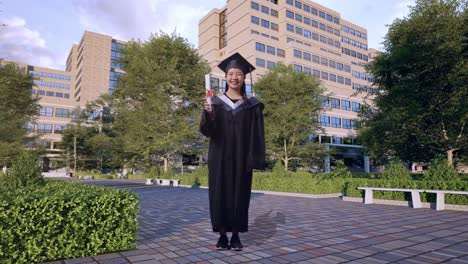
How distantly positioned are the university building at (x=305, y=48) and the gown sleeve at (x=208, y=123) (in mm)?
43623

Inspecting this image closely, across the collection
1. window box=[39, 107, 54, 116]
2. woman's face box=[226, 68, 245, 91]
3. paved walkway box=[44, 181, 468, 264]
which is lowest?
paved walkway box=[44, 181, 468, 264]

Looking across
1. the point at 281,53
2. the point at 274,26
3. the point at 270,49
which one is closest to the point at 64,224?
the point at 270,49

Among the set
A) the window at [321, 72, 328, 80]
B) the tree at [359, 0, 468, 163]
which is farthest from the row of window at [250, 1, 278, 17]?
the tree at [359, 0, 468, 163]

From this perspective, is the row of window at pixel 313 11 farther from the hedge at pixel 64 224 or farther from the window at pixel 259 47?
the hedge at pixel 64 224

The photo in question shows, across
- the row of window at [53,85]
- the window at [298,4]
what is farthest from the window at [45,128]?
the window at [298,4]

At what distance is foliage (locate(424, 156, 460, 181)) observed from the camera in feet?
35.3

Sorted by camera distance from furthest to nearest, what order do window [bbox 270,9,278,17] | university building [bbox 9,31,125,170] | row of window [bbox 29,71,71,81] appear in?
1. row of window [bbox 29,71,71,81]
2. window [bbox 270,9,278,17]
3. university building [bbox 9,31,125,170]

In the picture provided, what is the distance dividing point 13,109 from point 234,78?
3439 cm

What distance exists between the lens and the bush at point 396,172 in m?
12.0

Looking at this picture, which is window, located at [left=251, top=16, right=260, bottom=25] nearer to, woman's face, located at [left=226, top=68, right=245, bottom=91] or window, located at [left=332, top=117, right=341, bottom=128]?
window, located at [left=332, top=117, right=341, bottom=128]

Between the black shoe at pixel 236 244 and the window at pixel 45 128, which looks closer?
the black shoe at pixel 236 244

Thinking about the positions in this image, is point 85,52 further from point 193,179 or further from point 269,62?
point 193,179

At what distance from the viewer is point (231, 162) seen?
4.55m

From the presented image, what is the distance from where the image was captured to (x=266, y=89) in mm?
34031
